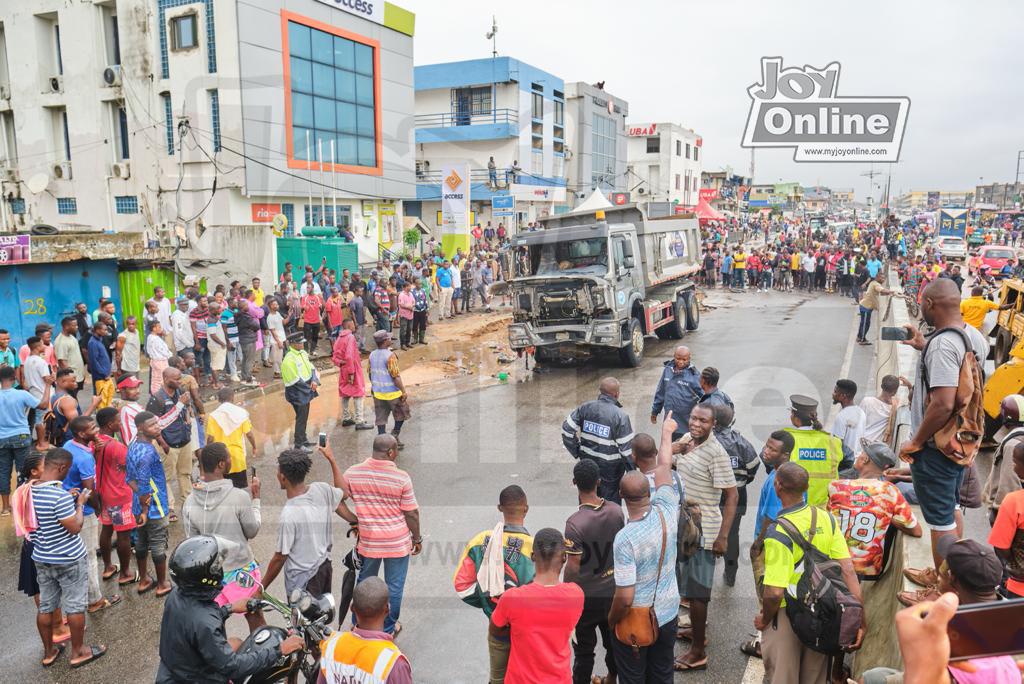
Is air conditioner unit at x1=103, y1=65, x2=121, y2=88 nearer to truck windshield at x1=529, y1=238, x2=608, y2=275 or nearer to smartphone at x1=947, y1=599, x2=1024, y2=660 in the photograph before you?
truck windshield at x1=529, y1=238, x2=608, y2=275

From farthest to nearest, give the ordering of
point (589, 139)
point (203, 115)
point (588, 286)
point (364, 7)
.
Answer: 1. point (589, 139)
2. point (364, 7)
3. point (203, 115)
4. point (588, 286)

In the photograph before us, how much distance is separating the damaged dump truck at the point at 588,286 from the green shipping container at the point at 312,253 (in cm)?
693

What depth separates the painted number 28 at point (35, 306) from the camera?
13.9 m

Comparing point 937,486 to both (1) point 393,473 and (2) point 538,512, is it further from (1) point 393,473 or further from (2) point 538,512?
(2) point 538,512

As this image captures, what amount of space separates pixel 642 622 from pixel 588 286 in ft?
32.7

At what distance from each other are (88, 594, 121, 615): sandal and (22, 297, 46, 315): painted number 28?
10.5m

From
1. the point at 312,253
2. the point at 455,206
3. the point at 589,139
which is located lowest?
the point at 312,253

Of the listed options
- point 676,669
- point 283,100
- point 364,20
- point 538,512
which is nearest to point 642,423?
point 538,512

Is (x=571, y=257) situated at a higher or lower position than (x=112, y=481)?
higher

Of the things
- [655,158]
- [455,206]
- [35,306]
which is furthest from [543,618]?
[655,158]

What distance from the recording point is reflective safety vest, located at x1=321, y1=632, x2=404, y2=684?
3.00 meters

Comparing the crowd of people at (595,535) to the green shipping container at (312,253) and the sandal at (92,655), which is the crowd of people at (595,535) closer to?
the sandal at (92,655)

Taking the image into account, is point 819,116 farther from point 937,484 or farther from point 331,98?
point 331,98

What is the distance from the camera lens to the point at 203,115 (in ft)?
66.3
